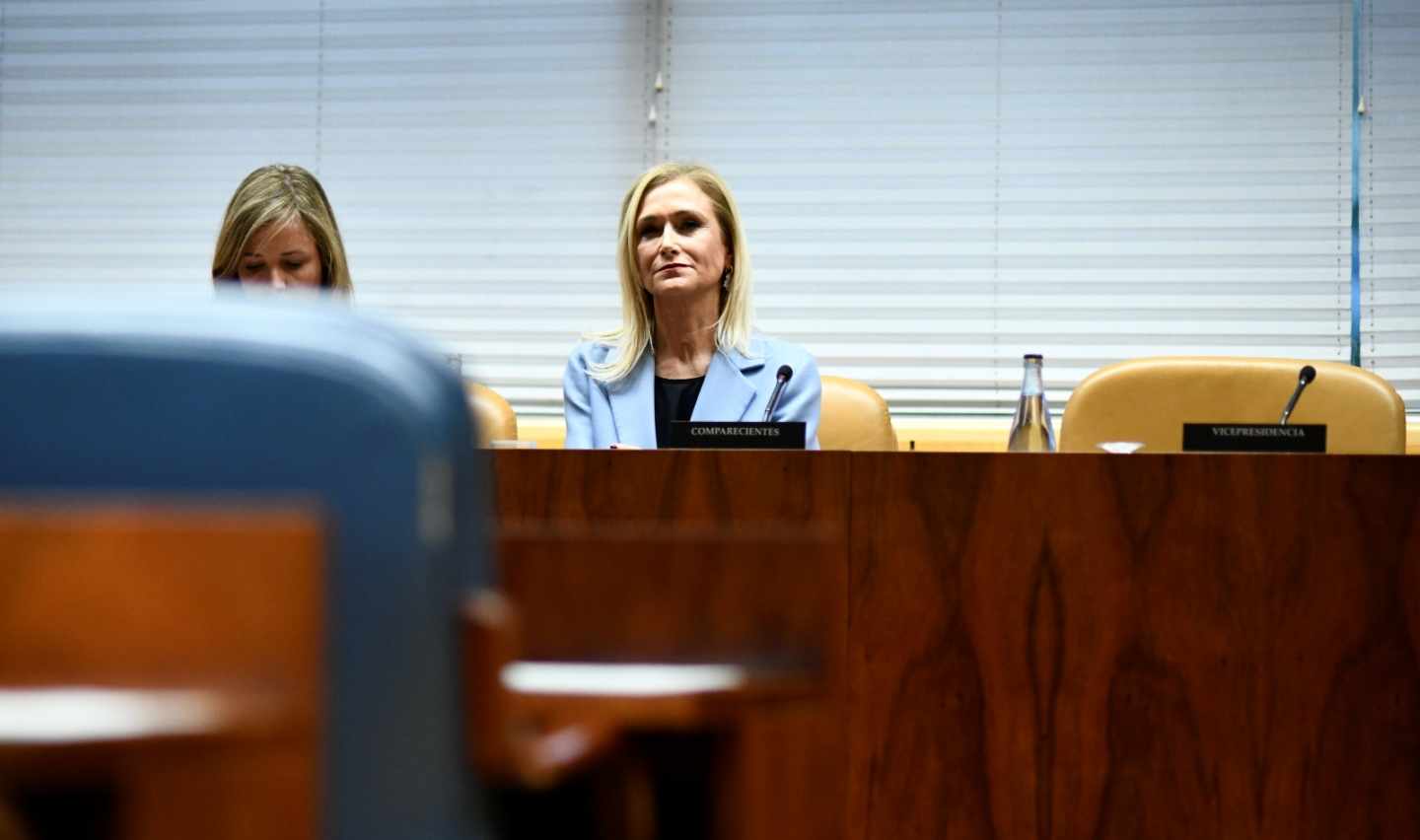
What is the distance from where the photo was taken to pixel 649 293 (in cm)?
302

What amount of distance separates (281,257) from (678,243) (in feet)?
2.64

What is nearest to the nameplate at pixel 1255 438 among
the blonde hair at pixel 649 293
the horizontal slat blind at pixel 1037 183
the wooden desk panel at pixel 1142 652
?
the wooden desk panel at pixel 1142 652

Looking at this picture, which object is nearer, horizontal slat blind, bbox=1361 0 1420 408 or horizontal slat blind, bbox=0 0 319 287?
horizontal slat blind, bbox=1361 0 1420 408

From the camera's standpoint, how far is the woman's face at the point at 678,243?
114 inches

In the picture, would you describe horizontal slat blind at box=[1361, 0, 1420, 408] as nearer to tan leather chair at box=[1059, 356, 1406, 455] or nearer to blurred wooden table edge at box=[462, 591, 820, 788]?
tan leather chair at box=[1059, 356, 1406, 455]

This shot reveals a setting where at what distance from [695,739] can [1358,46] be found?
12.1 feet

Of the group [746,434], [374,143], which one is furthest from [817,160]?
[746,434]

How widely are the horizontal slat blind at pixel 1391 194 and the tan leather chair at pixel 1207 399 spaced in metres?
1.29

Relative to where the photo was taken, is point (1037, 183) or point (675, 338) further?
point (1037, 183)

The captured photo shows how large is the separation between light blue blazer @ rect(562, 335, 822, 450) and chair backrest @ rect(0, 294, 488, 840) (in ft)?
6.63

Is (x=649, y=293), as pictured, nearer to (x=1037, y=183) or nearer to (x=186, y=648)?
(x=1037, y=183)

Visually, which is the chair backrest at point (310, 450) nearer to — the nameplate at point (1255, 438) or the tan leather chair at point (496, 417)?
the nameplate at point (1255, 438)

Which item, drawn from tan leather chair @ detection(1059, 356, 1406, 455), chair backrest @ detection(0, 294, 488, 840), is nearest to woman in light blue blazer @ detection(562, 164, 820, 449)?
tan leather chair @ detection(1059, 356, 1406, 455)

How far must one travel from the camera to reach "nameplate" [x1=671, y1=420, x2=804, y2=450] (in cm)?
201
